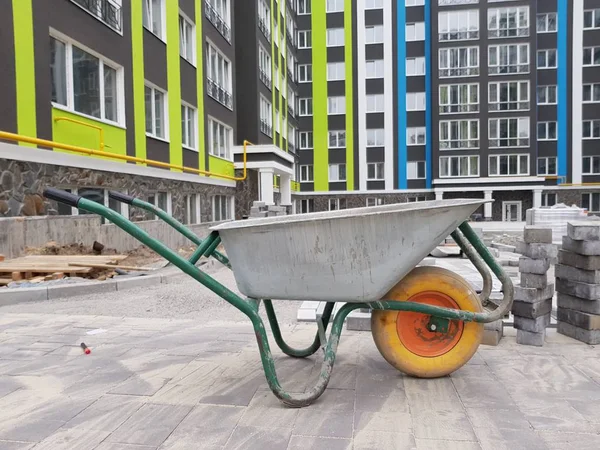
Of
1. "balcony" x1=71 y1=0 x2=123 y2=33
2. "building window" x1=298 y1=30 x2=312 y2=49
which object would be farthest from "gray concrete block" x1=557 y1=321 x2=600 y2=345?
"building window" x1=298 y1=30 x2=312 y2=49

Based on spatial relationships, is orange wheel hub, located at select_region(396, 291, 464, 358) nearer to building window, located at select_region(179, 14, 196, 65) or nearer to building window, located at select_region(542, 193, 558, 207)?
building window, located at select_region(179, 14, 196, 65)

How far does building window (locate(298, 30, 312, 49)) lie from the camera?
3576cm

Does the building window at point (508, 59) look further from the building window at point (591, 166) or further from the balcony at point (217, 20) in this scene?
the balcony at point (217, 20)

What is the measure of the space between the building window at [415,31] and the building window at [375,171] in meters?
9.68

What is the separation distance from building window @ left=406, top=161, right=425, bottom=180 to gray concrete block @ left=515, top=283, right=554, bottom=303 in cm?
3183

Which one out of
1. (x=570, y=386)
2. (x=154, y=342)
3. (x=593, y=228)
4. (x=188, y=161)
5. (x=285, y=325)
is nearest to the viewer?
(x=570, y=386)

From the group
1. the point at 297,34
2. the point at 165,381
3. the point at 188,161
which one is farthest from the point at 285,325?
the point at 297,34

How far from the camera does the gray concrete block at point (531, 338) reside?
4.00 m

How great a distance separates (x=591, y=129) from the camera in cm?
3319

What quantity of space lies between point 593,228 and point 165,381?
370 cm

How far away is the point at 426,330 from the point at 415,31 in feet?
117

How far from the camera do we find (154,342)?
14.1ft

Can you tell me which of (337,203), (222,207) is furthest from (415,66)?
(222,207)

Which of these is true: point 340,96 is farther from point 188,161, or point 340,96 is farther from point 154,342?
point 154,342
